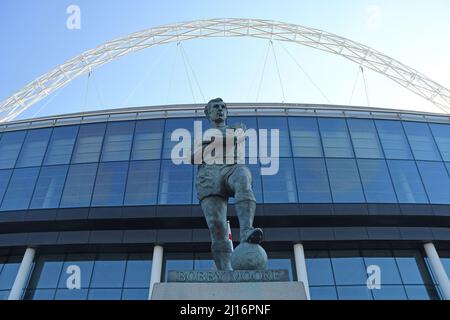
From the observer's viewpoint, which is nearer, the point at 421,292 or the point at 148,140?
the point at 421,292

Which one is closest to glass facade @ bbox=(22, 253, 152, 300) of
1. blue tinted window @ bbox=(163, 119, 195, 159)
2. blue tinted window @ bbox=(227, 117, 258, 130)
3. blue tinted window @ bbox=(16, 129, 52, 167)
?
blue tinted window @ bbox=(16, 129, 52, 167)

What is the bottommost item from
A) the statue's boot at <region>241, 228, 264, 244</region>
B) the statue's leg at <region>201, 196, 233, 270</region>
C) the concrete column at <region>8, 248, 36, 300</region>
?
the statue's boot at <region>241, 228, 264, 244</region>

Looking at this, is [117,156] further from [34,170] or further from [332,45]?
[332,45]

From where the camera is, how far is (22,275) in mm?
20859

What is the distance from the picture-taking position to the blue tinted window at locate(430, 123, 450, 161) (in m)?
24.6

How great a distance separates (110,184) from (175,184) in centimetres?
366

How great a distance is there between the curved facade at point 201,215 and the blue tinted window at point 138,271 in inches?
2.1

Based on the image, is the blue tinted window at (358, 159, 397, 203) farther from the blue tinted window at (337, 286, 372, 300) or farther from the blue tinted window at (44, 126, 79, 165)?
the blue tinted window at (44, 126, 79, 165)

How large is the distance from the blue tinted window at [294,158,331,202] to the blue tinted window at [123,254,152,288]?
28.9 ft

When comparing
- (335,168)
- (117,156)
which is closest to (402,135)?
(335,168)

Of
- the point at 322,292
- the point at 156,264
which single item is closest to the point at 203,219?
the point at 156,264

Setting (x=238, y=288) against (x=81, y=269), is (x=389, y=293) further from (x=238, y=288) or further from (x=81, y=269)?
(x=238, y=288)

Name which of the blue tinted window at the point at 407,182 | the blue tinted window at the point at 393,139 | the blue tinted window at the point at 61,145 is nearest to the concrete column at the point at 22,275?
the blue tinted window at the point at 61,145

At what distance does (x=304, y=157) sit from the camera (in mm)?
23484
